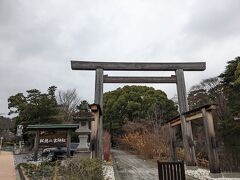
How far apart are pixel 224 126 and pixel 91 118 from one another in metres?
9.74

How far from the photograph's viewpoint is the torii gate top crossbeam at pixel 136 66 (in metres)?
11.9

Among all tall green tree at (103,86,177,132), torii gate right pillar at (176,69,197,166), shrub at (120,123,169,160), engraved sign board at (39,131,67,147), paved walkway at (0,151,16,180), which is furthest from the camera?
tall green tree at (103,86,177,132)

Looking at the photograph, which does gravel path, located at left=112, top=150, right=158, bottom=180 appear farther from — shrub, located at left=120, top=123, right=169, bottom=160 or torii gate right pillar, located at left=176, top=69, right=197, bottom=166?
shrub, located at left=120, top=123, right=169, bottom=160

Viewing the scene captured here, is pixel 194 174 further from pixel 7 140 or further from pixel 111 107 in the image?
pixel 7 140

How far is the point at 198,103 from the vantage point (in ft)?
74.5

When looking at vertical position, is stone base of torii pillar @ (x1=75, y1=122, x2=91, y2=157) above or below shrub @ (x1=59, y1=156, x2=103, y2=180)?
above

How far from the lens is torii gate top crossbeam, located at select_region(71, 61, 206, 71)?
11.9 m

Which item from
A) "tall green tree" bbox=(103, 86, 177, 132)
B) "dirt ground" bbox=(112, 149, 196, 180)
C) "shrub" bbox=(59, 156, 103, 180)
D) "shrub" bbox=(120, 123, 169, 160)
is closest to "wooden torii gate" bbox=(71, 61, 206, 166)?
"dirt ground" bbox=(112, 149, 196, 180)

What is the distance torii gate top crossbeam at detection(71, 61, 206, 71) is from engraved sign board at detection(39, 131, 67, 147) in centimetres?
354

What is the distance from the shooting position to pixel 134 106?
97.5 feet

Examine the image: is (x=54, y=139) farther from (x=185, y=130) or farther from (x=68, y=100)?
(x=68, y=100)

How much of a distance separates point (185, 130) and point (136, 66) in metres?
3.46

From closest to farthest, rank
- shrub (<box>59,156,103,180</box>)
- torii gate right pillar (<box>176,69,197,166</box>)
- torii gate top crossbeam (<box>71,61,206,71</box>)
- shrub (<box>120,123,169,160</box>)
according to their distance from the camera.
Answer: shrub (<box>59,156,103,180</box>), torii gate right pillar (<box>176,69,197,166</box>), torii gate top crossbeam (<box>71,61,206,71</box>), shrub (<box>120,123,169,160</box>)

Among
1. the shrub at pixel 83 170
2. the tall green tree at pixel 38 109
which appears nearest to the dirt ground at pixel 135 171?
the shrub at pixel 83 170
